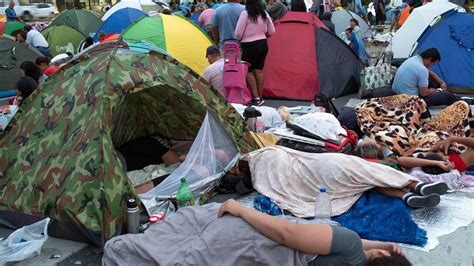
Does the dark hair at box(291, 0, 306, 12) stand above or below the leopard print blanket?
above

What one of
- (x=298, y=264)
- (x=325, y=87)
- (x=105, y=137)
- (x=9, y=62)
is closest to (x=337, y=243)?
(x=298, y=264)

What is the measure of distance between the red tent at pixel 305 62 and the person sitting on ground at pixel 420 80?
1248 millimetres

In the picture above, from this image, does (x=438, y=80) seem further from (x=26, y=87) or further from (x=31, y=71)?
(x=31, y=71)

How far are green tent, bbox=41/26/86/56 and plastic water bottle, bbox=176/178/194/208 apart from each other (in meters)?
8.52

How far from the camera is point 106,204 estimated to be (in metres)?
3.56

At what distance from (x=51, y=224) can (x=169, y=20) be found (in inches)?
234

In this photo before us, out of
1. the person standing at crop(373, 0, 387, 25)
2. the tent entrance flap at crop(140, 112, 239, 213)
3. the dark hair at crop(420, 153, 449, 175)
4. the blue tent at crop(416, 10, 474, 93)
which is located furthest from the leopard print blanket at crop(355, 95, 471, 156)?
the person standing at crop(373, 0, 387, 25)

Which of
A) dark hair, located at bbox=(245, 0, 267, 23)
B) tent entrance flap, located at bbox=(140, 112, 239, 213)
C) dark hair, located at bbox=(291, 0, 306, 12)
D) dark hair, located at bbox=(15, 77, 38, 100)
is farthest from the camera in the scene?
dark hair, located at bbox=(291, 0, 306, 12)

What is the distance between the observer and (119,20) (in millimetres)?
12383

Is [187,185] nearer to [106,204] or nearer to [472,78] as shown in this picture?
[106,204]

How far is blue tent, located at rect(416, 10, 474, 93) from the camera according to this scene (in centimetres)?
823

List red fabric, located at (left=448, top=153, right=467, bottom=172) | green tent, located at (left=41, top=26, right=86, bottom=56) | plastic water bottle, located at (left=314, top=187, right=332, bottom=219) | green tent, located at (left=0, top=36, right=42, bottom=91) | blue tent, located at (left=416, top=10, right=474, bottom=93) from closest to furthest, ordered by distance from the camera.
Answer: plastic water bottle, located at (left=314, top=187, right=332, bottom=219)
red fabric, located at (left=448, top=153, right=467, bottom=172)
blue tent, located at (left=416, top=10, right=474, bottom=93)
green tent, located at (left=0, top=36, right=42, bottom=91)
green tent, located at (left=41, top=26, right=86, bottom=56)

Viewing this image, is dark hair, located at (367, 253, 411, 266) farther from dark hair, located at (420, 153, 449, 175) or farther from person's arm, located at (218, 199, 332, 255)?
dark hair, located at (420, 153, 449, 175)

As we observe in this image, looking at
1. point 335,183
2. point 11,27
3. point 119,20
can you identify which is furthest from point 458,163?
point 11,27
